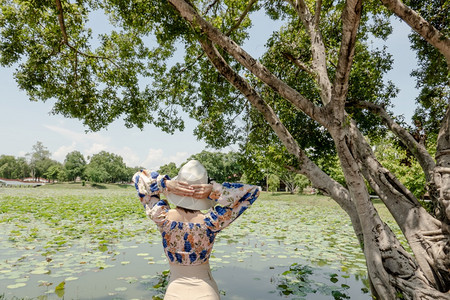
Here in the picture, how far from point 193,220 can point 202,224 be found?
9cm

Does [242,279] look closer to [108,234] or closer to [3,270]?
[3,270]

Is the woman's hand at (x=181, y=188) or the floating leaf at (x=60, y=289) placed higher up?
the woman's hand at (x=181, y=188)

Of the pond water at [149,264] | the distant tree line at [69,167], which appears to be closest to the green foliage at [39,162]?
the distant tree line at [69,167]

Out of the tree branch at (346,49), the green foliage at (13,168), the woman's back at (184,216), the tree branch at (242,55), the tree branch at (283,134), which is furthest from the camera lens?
the green foliage at (13,168)

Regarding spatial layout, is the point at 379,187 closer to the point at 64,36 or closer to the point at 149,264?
the point at 149,264

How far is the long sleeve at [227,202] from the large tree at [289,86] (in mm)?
1557

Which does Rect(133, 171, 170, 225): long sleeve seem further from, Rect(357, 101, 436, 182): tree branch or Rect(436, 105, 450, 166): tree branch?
Rect(357, 101, 436, 182): tree branch

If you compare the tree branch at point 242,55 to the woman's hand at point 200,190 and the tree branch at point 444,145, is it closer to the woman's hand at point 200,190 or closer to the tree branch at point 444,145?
the tree branch at point 444,145

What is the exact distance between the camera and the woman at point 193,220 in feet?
6.78

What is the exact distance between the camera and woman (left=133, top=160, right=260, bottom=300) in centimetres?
207

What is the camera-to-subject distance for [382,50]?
20.4 feet

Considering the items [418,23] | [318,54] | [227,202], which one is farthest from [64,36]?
[418,23]

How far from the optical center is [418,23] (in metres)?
2.97

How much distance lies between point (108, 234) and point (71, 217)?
3.63m
